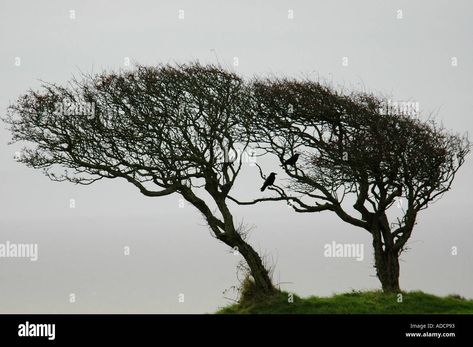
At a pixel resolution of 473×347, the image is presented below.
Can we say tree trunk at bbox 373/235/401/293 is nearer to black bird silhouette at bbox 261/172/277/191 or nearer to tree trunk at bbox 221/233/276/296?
tree trunk at bbox 221/233/276/296

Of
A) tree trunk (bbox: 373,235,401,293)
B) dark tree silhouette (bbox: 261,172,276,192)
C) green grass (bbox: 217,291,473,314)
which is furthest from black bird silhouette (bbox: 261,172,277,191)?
tree trunk (bbox: 373,235,401,293)

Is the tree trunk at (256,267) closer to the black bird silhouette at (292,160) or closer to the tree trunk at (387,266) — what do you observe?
the black bird silhouette at (292,160)

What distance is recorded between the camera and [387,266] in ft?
91.0

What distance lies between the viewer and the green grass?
2559cm

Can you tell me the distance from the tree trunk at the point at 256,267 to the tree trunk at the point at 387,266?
15.4ft

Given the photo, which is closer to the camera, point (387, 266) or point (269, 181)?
point (269, 181)

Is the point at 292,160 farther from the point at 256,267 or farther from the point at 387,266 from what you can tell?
the point at 387,266

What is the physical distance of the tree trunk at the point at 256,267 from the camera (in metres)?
26.3

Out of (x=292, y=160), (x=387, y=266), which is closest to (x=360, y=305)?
(x=387, y=266)

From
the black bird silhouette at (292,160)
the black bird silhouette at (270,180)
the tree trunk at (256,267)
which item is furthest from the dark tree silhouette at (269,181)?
the tree trunk at (256,267)

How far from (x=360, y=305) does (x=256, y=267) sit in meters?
4.31

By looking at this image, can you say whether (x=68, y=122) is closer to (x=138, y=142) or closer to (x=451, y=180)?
(x=138, y=142)

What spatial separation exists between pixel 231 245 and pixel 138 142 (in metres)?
5.45
